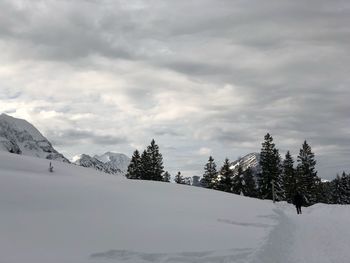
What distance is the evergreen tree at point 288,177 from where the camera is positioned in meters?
75.5

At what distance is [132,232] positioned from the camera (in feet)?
43.2

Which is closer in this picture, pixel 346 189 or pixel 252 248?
pixel 252 248

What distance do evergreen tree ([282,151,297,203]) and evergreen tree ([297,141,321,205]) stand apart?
3.95ft

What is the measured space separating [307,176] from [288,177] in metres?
3.34

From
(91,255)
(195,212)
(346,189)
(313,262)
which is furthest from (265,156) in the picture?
(91,255)

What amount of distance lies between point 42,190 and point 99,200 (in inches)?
96.2

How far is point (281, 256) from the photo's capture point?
14.4m

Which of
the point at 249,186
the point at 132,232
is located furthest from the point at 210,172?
the point at 132,232

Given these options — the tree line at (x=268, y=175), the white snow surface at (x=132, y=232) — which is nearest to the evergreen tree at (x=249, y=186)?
the tree line at (x=268, y=175)

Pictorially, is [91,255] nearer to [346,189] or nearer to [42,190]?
[42,190]

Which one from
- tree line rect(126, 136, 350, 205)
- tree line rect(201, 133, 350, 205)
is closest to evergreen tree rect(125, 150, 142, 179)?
tree line rect(126, 136, 350, 205)

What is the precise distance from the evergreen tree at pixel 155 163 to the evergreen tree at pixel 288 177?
2380cm

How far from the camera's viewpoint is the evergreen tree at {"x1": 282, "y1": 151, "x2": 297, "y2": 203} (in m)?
75.5

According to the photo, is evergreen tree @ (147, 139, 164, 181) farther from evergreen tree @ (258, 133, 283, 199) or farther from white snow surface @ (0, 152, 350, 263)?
white snow surface @ (0, 152, 350, 263)
